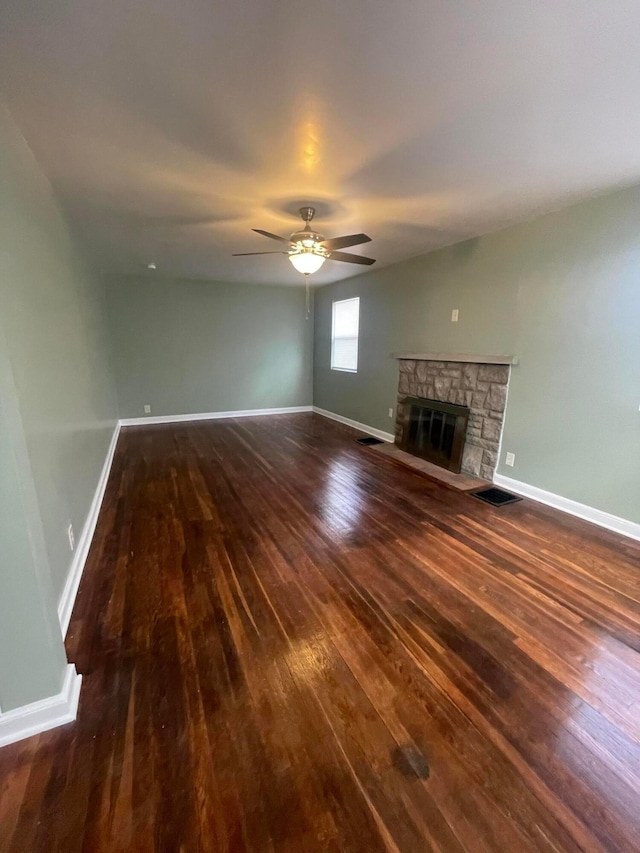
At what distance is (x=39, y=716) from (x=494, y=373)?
389cm

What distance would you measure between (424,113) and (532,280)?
204cm

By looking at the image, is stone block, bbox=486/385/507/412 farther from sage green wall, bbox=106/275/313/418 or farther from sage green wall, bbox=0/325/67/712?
sage green wall, bbox=106/275/313/418

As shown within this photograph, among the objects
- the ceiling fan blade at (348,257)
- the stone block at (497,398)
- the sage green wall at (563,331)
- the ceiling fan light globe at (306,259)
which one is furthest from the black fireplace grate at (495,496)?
the ceiling fan light globe at (306,259)

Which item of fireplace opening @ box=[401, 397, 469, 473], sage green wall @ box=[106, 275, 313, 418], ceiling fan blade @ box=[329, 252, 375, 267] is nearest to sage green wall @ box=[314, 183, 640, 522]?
fireplace opening @ box=[401, 397, 469, 473]

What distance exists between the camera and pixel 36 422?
1.67 m

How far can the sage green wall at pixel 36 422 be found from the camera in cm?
116

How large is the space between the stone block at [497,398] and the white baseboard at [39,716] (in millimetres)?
3671

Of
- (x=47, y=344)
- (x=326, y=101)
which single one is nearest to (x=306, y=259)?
(x=326, y=101)

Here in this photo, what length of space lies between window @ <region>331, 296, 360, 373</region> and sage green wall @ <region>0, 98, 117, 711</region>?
3.80 meters

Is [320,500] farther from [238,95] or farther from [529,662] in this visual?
[238,95]

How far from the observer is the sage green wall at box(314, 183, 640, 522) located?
2.64 metres

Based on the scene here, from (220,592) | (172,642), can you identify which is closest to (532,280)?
(220,592)

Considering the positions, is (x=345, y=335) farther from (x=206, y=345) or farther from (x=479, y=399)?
(x=479, y=399)

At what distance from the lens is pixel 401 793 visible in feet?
3.72
